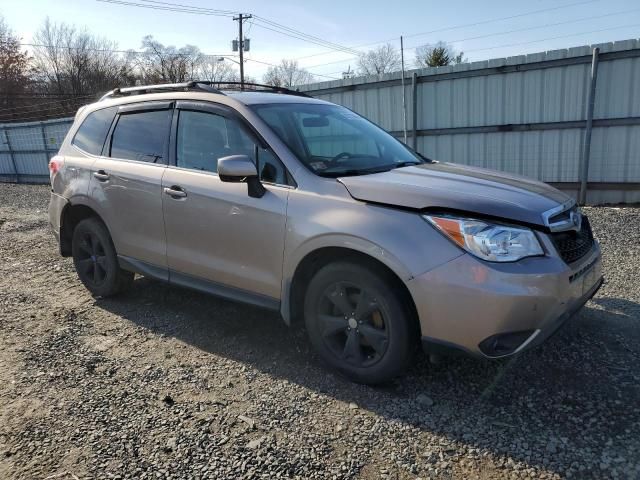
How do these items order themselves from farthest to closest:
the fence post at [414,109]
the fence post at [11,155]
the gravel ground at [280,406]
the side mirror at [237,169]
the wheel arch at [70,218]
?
the fence post at [11,155], the fence post at [414,109], the wheel arch at [70,218], the side mirror at [237,169], the gravel ground at [280,406]

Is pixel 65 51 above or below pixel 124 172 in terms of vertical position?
above

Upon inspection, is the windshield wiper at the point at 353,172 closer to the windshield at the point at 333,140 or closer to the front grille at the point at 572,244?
the windshield at the point at 333,140

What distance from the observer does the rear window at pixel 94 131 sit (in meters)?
4.72

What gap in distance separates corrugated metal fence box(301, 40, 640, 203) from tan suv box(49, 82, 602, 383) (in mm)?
6526

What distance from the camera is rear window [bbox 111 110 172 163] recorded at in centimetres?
417

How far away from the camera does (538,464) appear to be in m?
2.45

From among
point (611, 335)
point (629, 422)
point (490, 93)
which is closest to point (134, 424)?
point (629, 422)

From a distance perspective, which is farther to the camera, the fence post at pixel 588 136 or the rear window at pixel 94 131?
the fence post at pixel 588 136

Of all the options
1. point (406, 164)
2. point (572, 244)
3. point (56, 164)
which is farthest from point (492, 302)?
point (56, 164)

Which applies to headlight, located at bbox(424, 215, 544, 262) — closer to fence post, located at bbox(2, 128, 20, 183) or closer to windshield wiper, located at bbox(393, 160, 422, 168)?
windshield wiper, located at bbox(393, 160, 422, 168)

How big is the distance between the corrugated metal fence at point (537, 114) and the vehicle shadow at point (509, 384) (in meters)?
5.86

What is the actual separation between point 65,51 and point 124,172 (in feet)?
167

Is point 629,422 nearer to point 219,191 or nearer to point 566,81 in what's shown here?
point 219,191

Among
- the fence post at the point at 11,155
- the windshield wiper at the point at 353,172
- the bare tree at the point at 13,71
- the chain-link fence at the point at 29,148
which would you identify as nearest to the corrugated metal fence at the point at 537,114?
the windshield wiper at the point at 353,172
